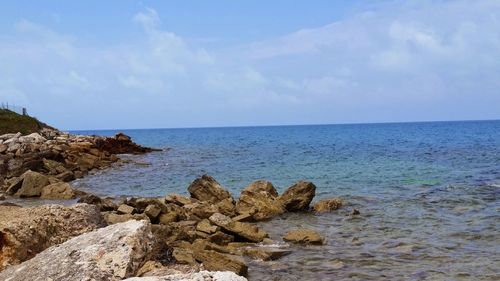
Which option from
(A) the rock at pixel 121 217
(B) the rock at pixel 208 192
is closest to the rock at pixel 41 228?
(A) the rock at pixel 121 217

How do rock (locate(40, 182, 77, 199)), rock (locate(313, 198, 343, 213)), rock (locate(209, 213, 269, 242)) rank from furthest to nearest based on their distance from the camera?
1. rock (locate(40, 182, 77, 199))
2. rock (locate(313, 198, 343, 213))
3. rock (locate(209, 213, 269, 242))

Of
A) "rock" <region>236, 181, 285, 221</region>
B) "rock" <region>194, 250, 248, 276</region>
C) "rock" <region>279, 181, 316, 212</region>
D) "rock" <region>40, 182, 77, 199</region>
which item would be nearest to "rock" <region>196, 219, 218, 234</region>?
"rock" <region>194, 250, 248, 276</region>

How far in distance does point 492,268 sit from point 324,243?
4659mm

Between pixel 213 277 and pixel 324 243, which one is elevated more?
pixel 213 277

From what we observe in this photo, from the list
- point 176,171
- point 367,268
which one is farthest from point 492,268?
point 176,171

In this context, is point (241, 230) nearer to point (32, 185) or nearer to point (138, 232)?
point (138, 232)

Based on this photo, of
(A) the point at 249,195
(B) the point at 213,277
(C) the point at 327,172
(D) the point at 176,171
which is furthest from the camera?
(D) the point at 176,171

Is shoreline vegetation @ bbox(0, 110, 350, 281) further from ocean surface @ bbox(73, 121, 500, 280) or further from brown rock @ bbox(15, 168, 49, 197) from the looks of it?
ocean surface @ bbox(73, 121, 500, 280)

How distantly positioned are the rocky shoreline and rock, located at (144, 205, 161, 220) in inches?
1.3

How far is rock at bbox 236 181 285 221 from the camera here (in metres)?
19.9

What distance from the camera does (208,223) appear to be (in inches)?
645

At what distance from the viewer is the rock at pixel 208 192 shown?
22.0m

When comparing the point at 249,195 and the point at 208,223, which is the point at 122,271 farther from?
the point at 249,195

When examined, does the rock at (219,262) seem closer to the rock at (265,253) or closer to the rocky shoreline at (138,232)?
the rocky shoreline at (138,232)
